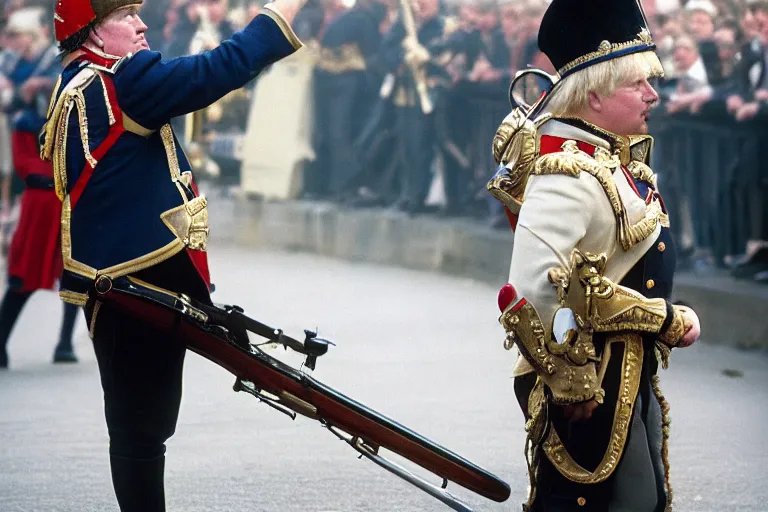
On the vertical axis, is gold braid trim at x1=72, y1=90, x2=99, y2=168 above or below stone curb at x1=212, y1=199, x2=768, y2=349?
above

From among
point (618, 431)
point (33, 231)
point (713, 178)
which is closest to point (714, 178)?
point (713, 178)

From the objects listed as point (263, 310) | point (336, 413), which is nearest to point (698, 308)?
point (263, 310)

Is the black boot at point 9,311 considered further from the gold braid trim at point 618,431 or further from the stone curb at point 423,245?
the gold braid trim at point 618,431

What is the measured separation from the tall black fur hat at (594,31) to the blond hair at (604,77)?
0.02 meters

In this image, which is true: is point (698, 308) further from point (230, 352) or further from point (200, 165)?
point (200, 165)

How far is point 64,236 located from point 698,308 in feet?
19.2

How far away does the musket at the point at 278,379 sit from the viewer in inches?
168

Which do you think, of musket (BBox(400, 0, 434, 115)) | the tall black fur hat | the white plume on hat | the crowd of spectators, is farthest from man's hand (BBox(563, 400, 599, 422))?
the white plume on hat

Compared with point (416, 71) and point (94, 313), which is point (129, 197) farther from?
point (416, 71)

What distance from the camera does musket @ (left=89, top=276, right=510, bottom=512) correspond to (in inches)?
168

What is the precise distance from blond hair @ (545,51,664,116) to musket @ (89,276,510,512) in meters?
1.03

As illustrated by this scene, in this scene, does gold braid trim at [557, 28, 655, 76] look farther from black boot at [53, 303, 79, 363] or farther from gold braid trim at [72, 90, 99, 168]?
black boot at [53, 303, 79, 363]

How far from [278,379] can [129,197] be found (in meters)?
0.67

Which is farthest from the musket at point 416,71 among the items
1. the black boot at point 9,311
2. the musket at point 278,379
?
the musket at point 278,379
